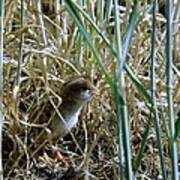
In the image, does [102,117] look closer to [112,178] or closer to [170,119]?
[112,178]

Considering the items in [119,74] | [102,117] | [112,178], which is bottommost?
[112,178]

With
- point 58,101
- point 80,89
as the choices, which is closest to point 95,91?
point 80,89

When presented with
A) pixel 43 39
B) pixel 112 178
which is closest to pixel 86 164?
pixel 112 178

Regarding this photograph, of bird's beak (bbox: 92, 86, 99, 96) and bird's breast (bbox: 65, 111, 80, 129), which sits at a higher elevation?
bird's beak (bbox: 92, 86, 99, 96)

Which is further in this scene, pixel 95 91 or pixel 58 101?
pixel 58 101

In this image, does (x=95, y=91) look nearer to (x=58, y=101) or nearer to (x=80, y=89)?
(x=80, y=89)
